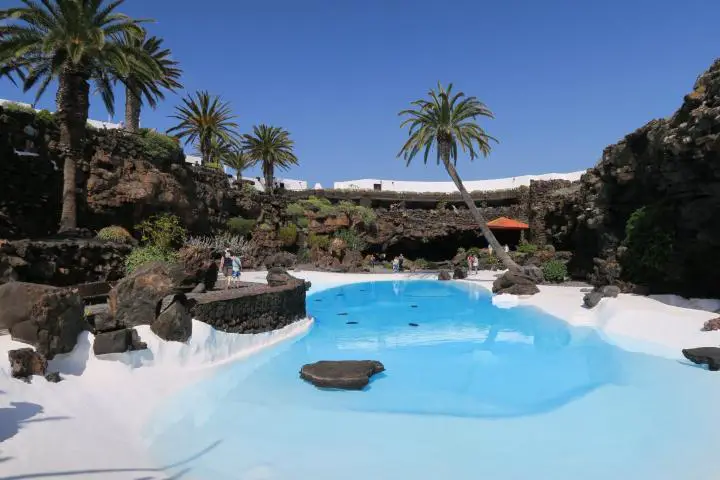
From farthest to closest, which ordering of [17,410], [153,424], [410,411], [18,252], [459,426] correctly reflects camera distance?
[18,252]
[410,411]
[459,426]
[153,424]
[17,410]

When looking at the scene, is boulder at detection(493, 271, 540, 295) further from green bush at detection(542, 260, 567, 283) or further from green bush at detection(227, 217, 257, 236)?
green bush at detection(227, 217, 257, 236)

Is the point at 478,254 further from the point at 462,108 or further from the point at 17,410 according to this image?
the point at 17,410

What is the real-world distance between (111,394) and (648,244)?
17.8m

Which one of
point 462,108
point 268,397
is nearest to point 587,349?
point 268,397

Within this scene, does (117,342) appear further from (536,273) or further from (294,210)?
(294,210)

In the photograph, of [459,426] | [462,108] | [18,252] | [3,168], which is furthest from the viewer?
[462,108]

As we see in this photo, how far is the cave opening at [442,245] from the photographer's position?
135ft

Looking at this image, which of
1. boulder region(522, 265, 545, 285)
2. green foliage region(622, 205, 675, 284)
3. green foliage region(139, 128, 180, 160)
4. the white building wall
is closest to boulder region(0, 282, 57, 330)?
green foliage region(622, 205, 675, 284)

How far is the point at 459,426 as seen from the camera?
712cm

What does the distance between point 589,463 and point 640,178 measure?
16.2 metres

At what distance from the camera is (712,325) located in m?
11.4

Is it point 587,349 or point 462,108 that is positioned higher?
point 462,108

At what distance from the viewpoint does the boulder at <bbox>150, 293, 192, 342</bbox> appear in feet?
29.2

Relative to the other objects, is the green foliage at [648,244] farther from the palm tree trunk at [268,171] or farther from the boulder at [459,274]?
the palm tree trunk at [268,171]
